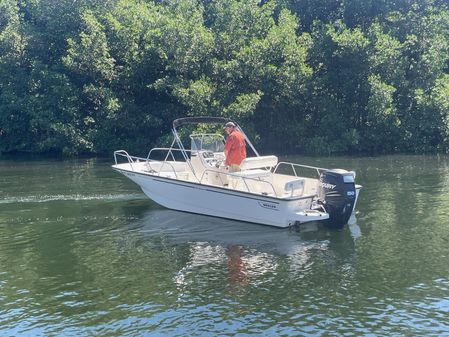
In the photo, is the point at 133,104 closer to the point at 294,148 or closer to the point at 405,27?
the point at 294,148

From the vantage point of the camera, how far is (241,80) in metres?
33.9

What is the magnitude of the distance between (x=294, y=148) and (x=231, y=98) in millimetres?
5267

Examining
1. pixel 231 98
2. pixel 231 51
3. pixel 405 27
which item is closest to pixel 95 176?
pixel 231 98

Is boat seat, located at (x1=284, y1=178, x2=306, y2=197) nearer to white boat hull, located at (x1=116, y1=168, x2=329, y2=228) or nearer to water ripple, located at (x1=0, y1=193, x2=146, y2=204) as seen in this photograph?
white boat hull, located at (x1=116, y1=168, x2=329, y2=228)

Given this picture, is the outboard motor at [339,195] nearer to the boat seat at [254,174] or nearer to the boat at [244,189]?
the boat at [244,189]

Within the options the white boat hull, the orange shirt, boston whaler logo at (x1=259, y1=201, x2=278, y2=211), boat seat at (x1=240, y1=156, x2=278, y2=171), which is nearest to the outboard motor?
the white boat hull

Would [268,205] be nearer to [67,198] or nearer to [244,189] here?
[244,189]

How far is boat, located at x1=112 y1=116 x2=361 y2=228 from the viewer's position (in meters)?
13.7

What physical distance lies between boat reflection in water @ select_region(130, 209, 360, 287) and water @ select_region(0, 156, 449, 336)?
0.03 metres

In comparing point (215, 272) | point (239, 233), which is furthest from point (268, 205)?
point (215, 272)

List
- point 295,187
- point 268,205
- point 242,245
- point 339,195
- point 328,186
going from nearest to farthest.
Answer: point 242,245 → point 339,195 → point 328,186 → point 295,187 → point 268,205

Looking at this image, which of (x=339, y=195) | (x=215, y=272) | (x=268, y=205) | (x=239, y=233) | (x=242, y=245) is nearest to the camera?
(x=215, y=272)

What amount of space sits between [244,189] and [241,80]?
19613 millimetres

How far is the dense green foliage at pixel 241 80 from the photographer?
33.1m
